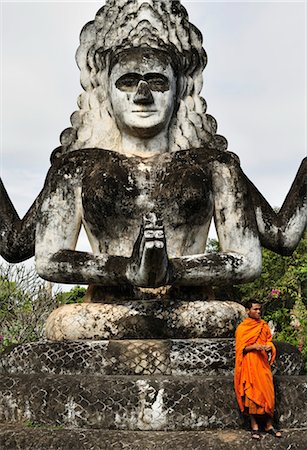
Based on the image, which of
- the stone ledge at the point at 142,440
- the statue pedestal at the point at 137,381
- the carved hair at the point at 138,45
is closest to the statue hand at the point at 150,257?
the statue pedestal at the point at 137,381

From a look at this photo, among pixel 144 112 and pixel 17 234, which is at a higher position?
pixel 144 112

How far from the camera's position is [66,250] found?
6.25m

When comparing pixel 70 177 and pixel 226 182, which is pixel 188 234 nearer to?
pixel 226 182

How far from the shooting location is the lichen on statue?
6.15 metres

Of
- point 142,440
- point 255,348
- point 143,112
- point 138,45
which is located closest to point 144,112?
point 143,112

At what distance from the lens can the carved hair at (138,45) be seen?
717cm

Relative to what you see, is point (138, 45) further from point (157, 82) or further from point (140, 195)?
point (140, 195)

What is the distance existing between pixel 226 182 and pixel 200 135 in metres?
0.93

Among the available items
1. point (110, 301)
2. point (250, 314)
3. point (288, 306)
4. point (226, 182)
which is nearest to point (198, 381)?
point (250, 314)

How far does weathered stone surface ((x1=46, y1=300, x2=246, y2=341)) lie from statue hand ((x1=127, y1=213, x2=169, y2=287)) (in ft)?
1.45

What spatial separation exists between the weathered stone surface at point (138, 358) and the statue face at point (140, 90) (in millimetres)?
2422

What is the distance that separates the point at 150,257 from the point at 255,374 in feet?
3.88

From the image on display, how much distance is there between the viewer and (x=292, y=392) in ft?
16.2

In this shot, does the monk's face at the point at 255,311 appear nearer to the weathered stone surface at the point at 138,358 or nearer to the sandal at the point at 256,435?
the weathered stone surface at the point at 138,358
